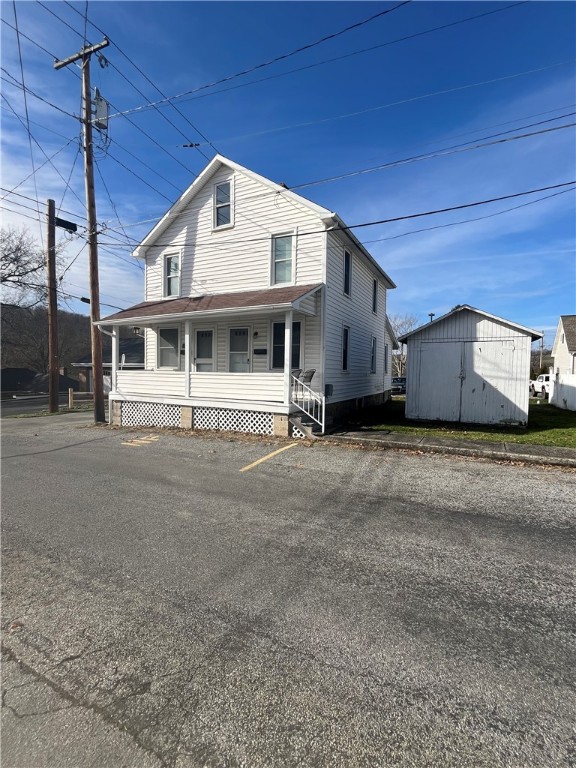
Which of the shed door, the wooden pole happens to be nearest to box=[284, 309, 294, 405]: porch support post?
the shed door

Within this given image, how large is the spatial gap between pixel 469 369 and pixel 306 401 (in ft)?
18.0

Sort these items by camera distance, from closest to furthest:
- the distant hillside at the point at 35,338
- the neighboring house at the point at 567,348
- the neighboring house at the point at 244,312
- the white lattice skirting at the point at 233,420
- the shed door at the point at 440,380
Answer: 1. the white lattice skirting at the point at 233,420
2. the neighboring house at the point at 244,312
3. the shed door at the point at 440,380
4. the neighboring house at the point at 567,348
5. the distant hillside at the point at 35,338

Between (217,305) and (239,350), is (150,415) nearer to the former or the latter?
(239,350)

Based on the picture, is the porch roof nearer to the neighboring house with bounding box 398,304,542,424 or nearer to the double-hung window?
the double-hung window

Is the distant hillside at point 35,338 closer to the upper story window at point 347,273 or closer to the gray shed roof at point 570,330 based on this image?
the upper story window at point 347,273

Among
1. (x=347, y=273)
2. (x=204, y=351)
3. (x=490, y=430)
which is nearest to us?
(x=490, y=430)

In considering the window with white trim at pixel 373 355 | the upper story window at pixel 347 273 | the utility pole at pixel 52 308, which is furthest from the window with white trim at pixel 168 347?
the window with white trim at pixel 373 355

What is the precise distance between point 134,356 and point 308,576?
1542 inches

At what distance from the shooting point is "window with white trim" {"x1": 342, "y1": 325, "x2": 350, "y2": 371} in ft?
44.5

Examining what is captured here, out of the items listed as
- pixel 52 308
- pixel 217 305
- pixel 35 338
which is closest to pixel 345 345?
pixel 217 305

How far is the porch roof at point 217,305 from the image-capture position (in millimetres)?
10391

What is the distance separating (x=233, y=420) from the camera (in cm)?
1145

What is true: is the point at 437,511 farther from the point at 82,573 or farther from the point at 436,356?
the point at 436,356

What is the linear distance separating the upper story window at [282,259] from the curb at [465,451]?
222 inches
